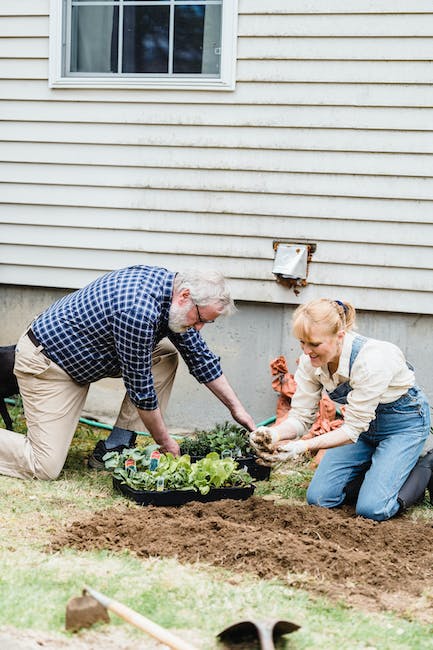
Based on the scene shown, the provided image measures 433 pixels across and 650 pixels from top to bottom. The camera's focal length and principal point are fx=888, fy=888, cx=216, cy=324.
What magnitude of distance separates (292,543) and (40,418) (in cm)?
194

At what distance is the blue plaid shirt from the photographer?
496 cm

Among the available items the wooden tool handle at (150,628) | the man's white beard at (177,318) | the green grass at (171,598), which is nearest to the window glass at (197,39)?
the man's white beard at (177,318)

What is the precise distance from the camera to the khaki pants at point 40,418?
17.5ft

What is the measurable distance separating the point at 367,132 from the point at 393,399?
88.7 inches

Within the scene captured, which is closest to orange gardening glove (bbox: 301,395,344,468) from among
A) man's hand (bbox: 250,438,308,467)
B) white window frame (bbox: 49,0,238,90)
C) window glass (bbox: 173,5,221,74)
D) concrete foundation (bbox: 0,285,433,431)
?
concrete foundation (bbox: 0,285,433,431)

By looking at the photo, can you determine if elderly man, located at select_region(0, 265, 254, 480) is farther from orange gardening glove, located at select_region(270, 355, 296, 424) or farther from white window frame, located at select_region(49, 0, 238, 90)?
white window frame, located at select_region(49, 0, 238, 90)

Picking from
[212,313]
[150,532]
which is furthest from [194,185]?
[150,532]

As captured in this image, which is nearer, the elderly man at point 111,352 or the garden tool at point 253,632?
the garden tool at point 253,632

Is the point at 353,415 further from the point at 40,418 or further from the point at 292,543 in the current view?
the point at 40,418

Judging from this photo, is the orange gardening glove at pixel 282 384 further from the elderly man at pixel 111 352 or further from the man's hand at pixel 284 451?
the man's hand at pixel 284 451

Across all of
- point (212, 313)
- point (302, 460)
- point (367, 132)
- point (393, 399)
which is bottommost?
point (302, 460)

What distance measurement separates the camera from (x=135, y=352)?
496 cm

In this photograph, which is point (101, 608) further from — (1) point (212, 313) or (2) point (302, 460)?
(2) point (302, 460)

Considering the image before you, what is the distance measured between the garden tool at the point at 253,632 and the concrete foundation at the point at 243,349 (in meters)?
3.41
